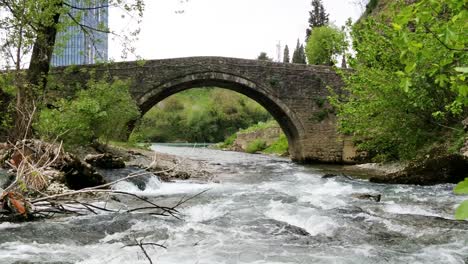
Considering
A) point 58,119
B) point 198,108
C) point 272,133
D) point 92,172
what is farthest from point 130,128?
point 198,108

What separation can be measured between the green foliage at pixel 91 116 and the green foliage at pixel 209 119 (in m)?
37.2

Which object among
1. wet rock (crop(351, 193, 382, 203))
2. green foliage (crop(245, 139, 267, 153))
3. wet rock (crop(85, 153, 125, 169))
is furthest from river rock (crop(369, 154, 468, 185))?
green foliage (crop(245, 139, 267, 153))

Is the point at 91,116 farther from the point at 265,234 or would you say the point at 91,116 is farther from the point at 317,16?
the point at 317,16

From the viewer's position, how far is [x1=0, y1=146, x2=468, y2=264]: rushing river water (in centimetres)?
436

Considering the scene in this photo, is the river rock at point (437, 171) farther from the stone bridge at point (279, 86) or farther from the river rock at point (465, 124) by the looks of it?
the stone bridge at point (279, 86)

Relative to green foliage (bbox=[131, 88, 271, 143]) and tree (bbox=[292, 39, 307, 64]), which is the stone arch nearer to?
green foliage (bbox=[131, 88, 271, 143])

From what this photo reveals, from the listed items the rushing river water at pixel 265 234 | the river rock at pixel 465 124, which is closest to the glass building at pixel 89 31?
the rushing river water at pixel 265 234

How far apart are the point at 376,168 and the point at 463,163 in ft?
20.6

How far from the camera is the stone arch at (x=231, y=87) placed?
18938 mm

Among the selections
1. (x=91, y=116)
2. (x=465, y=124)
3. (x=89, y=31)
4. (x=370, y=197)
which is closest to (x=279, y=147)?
(x=91, y=116)

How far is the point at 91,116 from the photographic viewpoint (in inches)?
496

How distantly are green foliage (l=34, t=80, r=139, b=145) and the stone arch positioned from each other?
321 cm

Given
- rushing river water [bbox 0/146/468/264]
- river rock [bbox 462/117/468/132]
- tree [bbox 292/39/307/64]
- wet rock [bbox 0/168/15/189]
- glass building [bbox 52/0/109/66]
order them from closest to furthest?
1. rushing river water [bbox 0/146/468/264]
2. wet rock [bbox 0/168/15/189]
3. glass building [bbox 52/0/109/66]
4. river rock [bbox 462/117/468/132]
5. tree [bbox 292/39/307/64]

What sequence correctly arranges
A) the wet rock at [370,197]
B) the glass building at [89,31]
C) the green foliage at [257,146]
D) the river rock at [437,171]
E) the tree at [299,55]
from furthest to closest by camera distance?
1. the tree at [299,55]
2. the green foliage at [257,146]
3. the glass building at [89,31]
4. the river rock at [437,171]
5. the wet rock at [370,197]
